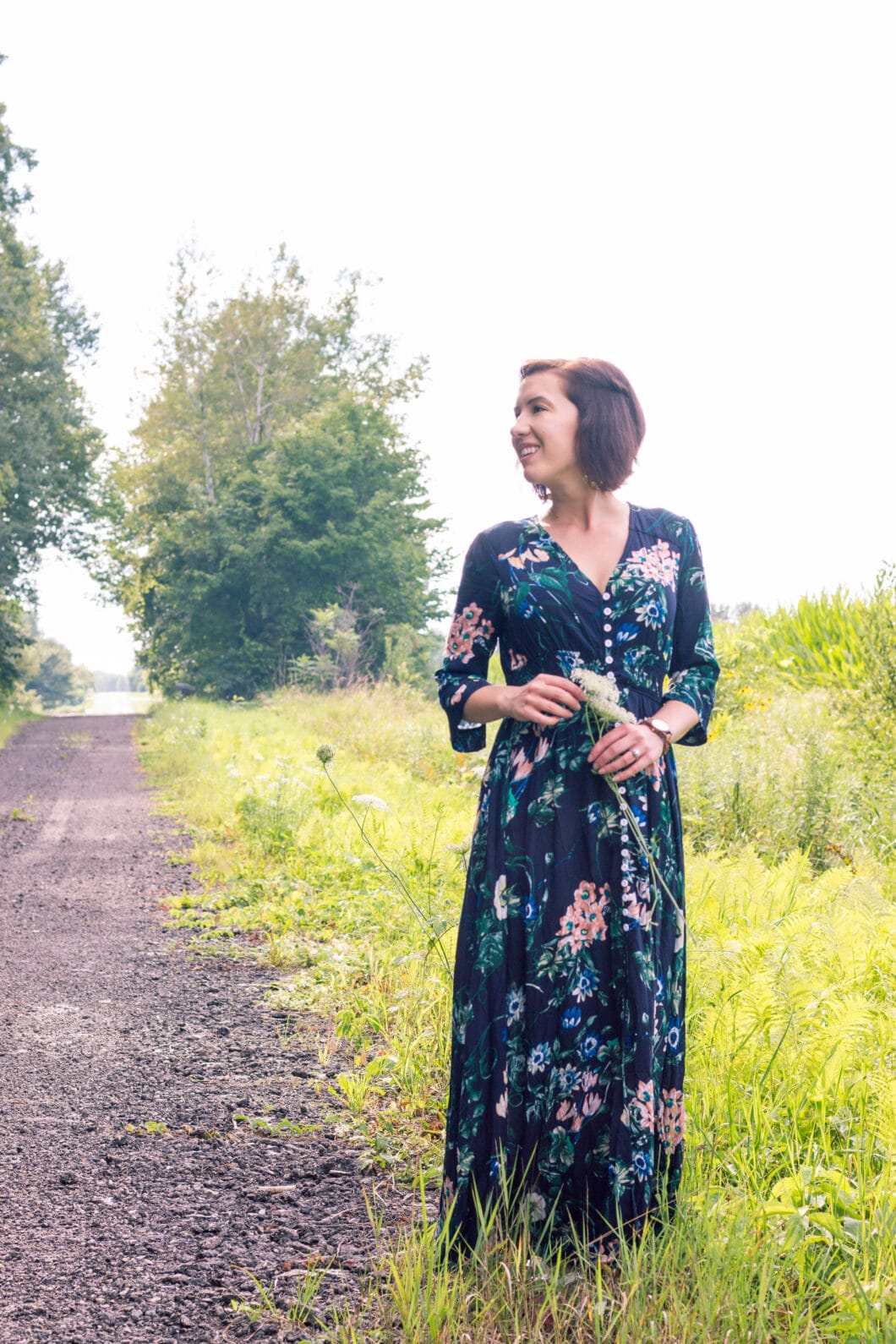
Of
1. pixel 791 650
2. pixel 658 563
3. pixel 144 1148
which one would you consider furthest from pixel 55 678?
pixel 658 563

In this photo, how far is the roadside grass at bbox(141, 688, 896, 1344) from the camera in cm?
218

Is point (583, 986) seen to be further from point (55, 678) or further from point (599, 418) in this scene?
point (55, 678)

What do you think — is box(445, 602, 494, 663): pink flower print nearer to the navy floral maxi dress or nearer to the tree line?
the navy floral maxi dress

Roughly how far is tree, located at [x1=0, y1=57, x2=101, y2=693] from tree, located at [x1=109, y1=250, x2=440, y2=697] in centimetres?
286

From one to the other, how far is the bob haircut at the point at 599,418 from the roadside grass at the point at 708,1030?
1.56 meters

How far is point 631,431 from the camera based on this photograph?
248 cm

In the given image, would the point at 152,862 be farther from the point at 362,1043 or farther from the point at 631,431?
the point at 631,431

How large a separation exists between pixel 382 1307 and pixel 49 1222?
107 cm

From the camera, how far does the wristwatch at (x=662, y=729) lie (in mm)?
2328

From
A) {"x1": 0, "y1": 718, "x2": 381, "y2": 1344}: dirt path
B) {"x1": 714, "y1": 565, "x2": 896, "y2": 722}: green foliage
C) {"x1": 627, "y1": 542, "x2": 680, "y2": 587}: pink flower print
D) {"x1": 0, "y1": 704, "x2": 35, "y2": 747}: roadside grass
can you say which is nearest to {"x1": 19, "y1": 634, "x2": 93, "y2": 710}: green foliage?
{"x1": 0, "y1": 704, "x2": 35, "y2": 747}: roadside grass

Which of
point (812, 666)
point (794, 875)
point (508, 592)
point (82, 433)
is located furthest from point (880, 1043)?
point (82, 433)

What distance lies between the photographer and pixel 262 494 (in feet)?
104

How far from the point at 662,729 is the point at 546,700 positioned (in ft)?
0.92

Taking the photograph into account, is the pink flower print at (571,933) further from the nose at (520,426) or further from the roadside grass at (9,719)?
the roadside grass at (9,719)
